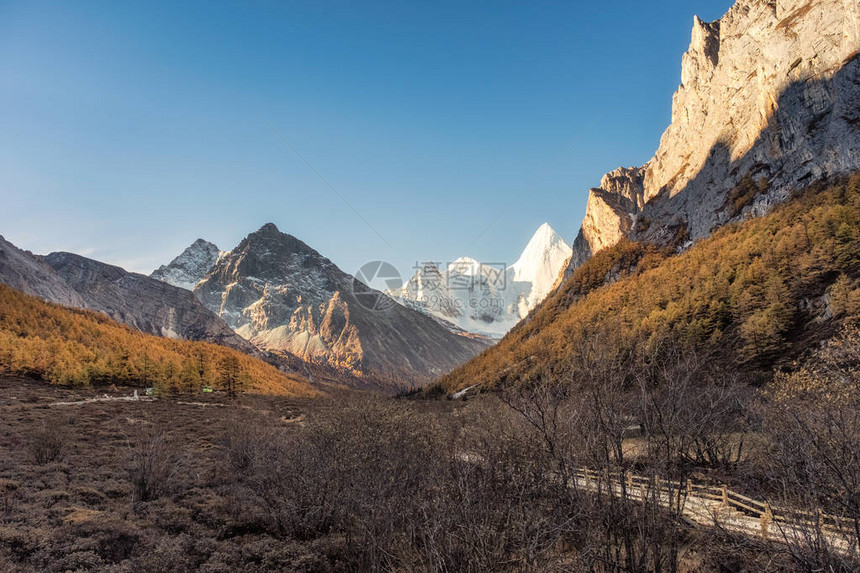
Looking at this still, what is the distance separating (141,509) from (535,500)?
16.4 m

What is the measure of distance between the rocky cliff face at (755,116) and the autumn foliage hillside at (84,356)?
331ft

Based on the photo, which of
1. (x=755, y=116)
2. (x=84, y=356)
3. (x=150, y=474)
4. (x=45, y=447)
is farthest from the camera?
(x=755, y=116)

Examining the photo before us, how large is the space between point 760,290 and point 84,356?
10049 cm

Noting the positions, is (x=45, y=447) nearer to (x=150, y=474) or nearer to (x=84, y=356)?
(x=150, y=474)

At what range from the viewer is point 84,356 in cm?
6388

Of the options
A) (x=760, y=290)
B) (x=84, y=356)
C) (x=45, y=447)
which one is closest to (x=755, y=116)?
(x=760, y=290)

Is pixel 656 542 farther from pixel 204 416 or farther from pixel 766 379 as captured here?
pixel 204 416

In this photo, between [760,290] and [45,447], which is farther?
[760,290]

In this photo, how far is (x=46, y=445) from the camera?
69.2 feet

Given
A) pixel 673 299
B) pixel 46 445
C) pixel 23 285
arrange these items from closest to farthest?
pixel 46 445 → pixel 673 299 → pixel 23 285

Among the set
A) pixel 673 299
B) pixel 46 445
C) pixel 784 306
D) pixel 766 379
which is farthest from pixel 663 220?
pixel 46 445

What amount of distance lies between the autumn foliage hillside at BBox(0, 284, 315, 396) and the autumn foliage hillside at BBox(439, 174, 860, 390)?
56.1 m

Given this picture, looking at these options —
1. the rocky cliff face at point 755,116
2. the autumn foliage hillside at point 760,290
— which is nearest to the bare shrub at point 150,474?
the autumn foliage hillside at point 760,290

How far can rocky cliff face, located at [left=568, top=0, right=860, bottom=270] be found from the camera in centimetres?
5597
